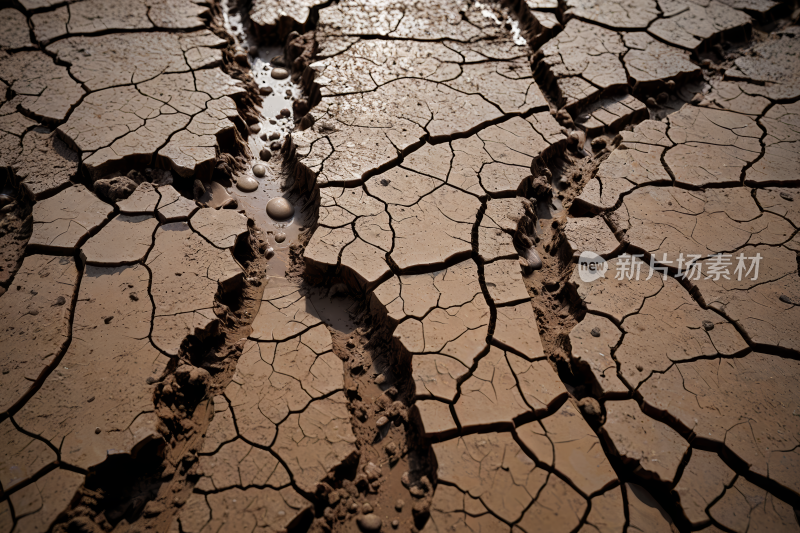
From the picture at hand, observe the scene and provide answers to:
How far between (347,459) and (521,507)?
66 cm

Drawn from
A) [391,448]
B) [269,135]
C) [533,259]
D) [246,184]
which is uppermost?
[533,259]

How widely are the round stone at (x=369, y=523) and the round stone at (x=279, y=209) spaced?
163cm

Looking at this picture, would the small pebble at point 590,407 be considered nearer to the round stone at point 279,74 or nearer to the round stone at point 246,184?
the round stone at point 246,184

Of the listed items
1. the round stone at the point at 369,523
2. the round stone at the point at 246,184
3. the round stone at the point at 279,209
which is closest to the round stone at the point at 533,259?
the round stone at the point at 279,209

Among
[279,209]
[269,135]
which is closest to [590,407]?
[279,209]

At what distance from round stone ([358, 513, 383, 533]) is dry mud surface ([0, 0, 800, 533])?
0.01 meters

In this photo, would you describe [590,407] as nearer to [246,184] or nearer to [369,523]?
[369,523]

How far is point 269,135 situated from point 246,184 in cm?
47

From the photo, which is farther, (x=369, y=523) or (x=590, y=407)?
(x=590, y=407)

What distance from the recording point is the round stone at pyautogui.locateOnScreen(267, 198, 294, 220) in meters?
2.81

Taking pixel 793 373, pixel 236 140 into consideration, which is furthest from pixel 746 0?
pixel 236 140

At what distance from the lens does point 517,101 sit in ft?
10.7

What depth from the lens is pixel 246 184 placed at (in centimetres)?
294

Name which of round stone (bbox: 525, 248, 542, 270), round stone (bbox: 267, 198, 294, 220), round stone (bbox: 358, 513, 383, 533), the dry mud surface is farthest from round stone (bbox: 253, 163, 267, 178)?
round stone (bbox: 358, 513, 383, 533)
